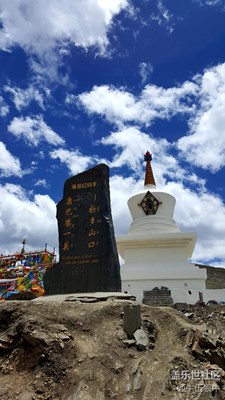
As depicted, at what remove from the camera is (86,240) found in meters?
9.37

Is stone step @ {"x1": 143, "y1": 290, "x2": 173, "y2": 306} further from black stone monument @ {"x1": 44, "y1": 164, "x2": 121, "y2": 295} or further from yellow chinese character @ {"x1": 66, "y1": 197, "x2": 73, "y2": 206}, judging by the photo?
yellow chinese character @ {"x1": 66, "y1": 197, "x2": 73, "y2": 206}

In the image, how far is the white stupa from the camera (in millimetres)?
18078

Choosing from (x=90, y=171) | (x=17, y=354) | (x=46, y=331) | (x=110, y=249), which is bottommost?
(x=17, y=354)

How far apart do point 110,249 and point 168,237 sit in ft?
37.4

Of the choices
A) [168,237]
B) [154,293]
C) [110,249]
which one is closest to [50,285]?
[110,249]

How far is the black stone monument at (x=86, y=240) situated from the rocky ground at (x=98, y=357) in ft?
7.13

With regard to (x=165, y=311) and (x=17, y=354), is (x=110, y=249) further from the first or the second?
(x=17, y=354)

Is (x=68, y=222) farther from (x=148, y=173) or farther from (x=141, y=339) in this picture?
(x=148, y=173)

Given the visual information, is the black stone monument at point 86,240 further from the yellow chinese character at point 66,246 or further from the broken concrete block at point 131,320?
the broken concrete block at point 131,320

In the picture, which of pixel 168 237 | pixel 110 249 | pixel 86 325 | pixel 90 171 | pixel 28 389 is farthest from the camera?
pixel 168 237

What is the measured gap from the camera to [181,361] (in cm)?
502

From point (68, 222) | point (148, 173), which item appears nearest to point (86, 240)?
point (68, 222)

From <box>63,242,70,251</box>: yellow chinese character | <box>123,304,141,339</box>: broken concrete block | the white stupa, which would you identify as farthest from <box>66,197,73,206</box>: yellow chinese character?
the white stupa

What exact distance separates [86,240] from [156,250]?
1138cm
